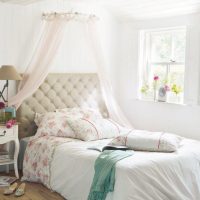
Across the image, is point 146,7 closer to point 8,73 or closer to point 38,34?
point 38,34

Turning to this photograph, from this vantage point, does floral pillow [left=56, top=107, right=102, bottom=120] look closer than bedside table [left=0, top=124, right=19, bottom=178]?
No

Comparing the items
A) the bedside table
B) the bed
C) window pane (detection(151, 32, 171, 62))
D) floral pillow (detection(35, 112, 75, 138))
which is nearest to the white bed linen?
the bed

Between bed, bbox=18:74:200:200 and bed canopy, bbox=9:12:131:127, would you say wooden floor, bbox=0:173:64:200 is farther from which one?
bed canopy, bbox=9:12:131:127

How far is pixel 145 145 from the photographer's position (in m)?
3.77

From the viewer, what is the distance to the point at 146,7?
5070 mm

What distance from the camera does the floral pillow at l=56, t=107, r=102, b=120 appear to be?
4.90 meters

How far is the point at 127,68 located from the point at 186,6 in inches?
60.8

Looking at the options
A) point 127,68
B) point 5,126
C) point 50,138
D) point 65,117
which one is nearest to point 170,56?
point 127,68

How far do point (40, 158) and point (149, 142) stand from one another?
52.6 inches

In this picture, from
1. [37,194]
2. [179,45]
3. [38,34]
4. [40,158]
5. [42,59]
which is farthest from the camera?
[179,45]

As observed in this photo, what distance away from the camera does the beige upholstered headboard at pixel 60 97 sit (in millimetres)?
4801

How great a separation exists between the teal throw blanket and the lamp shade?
1621 mm

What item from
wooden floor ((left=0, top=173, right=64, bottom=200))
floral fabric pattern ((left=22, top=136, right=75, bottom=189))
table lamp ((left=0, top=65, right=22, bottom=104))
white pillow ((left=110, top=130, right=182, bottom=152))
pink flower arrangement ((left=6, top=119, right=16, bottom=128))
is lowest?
wooden floor ((left=0, top=173, right=64, bottom=200))

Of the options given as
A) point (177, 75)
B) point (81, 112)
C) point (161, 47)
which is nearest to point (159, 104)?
point (177, 75)
